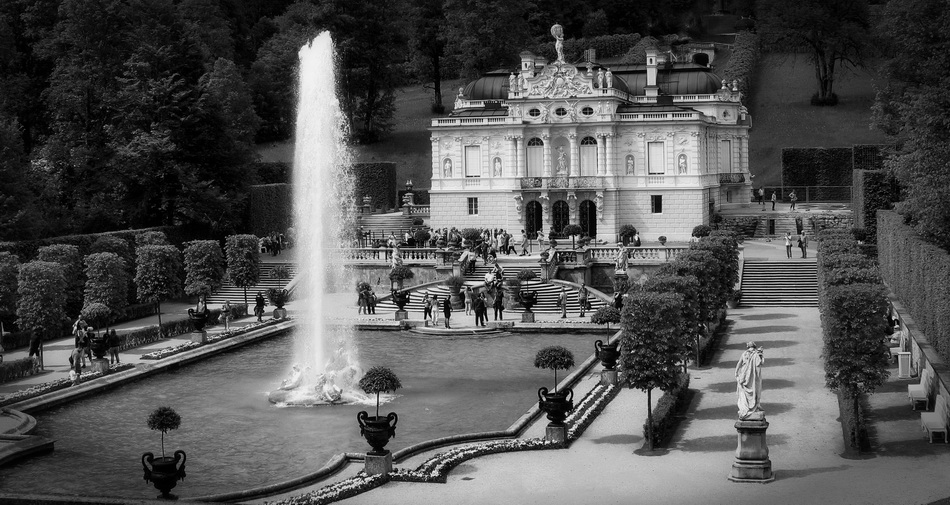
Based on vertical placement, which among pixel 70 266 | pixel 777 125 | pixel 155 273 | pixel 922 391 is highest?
pixel 777 125

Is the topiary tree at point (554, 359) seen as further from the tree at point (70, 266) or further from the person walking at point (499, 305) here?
the tree at point (70, 266)

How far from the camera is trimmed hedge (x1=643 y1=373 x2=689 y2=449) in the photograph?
29266mm

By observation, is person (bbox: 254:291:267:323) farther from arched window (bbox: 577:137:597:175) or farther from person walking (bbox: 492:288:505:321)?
arched window (bbox: 577:137:597:175)

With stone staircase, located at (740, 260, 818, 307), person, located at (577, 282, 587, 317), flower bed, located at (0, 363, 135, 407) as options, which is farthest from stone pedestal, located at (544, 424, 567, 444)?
stone staircase, located at (740, 260, 818, 307)

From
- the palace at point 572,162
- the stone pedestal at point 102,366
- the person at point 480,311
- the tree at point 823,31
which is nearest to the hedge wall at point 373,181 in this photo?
the palace at point 572,162

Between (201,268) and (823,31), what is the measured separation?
5667 centimetres

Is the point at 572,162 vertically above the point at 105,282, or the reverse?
the point at 572,162

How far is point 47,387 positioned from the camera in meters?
37.6

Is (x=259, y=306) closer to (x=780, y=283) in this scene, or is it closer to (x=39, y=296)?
(x=39, y=296)

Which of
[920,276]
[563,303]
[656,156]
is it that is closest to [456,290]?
[563,303]

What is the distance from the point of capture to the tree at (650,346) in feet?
98.1

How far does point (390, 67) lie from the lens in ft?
308

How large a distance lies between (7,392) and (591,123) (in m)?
37.7

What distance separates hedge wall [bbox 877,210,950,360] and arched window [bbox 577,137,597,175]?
19.3 meters
